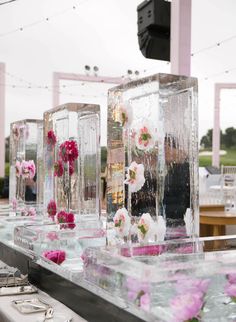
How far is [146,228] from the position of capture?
4.86ft

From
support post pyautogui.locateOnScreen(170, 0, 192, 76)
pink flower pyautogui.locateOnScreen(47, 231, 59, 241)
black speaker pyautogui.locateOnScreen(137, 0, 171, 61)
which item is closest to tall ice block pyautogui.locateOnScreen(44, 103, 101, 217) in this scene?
pink flower pyautogui.locateOnScreen(47, 231, 59, 241)

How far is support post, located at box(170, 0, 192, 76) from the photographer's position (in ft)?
12.4

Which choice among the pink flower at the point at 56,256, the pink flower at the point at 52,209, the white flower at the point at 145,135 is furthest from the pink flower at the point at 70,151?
the white flower at the point at 145,135

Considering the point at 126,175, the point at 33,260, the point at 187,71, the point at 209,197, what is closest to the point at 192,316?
the point at 126,175

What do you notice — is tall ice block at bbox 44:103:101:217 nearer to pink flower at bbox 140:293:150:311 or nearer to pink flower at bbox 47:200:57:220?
pink flower at bbox 47:200:57:220

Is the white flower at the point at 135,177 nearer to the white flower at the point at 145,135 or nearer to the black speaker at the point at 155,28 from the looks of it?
the white flower at the point at 145,135

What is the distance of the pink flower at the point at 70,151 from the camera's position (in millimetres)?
2048

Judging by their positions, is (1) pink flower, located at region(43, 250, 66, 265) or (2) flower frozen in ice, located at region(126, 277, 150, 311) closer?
(2) flower frozen in ice, located at region(126, 277, 150, 311)

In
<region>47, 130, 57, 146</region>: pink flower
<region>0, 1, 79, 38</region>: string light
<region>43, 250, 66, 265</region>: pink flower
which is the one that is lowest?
<region>43, 250, 66, 265</region>: pink flower

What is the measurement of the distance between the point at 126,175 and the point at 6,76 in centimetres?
832

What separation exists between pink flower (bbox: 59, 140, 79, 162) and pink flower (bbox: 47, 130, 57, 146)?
4.1 inches

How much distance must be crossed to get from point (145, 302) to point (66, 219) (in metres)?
0.95

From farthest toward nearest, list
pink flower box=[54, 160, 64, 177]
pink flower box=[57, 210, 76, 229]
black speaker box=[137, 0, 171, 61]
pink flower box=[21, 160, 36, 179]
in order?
black speaker box=[137, 0, 171, 61]
pink flower box=[21, 160, 36, 179]
pink flower box=[54, 160, 64, 177]
pink flower box=[57, 210, 76, 229]

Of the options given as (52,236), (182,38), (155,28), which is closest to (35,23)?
(155,28)
